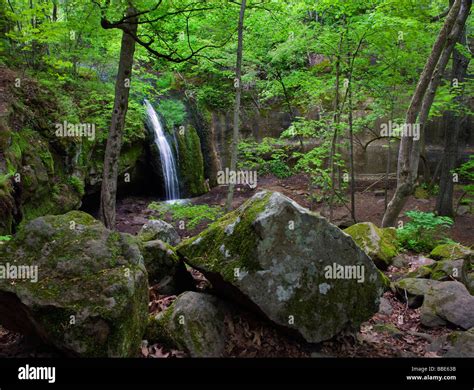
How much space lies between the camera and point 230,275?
14.2ft

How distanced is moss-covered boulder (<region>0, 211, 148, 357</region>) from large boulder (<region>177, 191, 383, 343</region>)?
3.72 ft

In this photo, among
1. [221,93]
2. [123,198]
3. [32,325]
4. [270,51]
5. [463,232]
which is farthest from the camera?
[221,93]

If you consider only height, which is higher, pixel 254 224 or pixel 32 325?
pixel 254 224

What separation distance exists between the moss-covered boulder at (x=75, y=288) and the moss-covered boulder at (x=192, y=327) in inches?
14.4

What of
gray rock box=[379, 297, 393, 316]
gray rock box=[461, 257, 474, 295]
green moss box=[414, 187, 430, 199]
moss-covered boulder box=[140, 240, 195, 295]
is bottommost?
gray rock box=[379, 297, 393, 316]

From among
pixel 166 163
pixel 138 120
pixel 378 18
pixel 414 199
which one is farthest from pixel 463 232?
pixel 138 120

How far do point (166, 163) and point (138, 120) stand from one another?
7.86ft

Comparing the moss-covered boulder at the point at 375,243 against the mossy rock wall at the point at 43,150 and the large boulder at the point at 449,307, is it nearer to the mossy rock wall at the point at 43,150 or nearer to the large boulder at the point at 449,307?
the large boulder at the point at 449,307

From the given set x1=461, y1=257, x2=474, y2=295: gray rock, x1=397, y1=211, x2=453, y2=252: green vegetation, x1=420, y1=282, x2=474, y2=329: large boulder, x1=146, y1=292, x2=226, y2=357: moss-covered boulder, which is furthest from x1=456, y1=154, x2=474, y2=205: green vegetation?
x1=146, y1=292, x2=226, y2=357: moss-covered boulder

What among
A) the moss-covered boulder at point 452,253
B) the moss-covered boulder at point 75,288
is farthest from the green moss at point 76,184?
the moss-covered boulder at point 452,253

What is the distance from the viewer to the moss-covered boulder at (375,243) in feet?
27.4

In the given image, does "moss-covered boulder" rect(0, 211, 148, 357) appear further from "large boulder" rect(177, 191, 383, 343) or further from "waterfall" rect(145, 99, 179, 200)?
"waterfall" rect(145, 99, 179, 200)

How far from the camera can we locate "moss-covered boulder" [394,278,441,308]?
6.54m

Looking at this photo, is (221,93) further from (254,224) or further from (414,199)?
(254,224)
